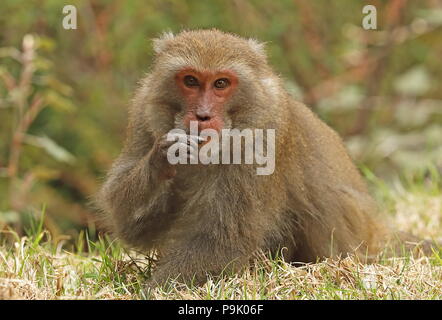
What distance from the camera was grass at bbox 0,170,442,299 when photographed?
5059mm

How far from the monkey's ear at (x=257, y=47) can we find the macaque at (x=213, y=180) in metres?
0.01

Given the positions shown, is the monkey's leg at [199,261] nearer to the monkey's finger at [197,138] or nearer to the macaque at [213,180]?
the macaque at [213,180]

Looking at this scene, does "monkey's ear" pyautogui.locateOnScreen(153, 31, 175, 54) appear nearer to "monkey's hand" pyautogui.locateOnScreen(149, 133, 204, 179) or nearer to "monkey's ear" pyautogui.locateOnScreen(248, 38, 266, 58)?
"monkey's ear" pyautogui.locateOnScreen(248, 38, 266, 58)

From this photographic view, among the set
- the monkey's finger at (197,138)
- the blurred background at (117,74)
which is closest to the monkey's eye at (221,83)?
the monkey's finger at (197,138)

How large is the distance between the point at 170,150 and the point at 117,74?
19.8ft

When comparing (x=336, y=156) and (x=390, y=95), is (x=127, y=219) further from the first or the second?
(x=390, y=95)

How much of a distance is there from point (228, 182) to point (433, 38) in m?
7.97

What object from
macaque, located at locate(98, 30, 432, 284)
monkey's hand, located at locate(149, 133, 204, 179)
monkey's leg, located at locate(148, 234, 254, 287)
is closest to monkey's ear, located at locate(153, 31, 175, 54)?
macaque, located at locate(98, 30, 432, 284)

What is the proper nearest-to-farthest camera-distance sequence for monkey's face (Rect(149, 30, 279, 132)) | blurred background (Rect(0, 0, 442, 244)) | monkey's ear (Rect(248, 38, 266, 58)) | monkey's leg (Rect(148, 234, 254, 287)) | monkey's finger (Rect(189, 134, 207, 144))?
monkey's finger (Rect(189, 134, 207, 144)) → monkey's face (Rect(149, 30, 279, 132)) → monkey's leg (Rect(148, 234, 254, 287)) → monkey's ear (Rect(248, 38, 266, 58)) → blurred background (Rect(0, 0, 442, 244))

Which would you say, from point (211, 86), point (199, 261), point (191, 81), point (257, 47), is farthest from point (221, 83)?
point (199, 261)

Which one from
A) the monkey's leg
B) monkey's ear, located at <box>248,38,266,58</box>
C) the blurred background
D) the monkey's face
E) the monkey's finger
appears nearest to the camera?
the monkey's finger

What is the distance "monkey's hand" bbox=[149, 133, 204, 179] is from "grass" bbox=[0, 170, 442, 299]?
2.55 feet

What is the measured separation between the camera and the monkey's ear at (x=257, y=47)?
5.88m
